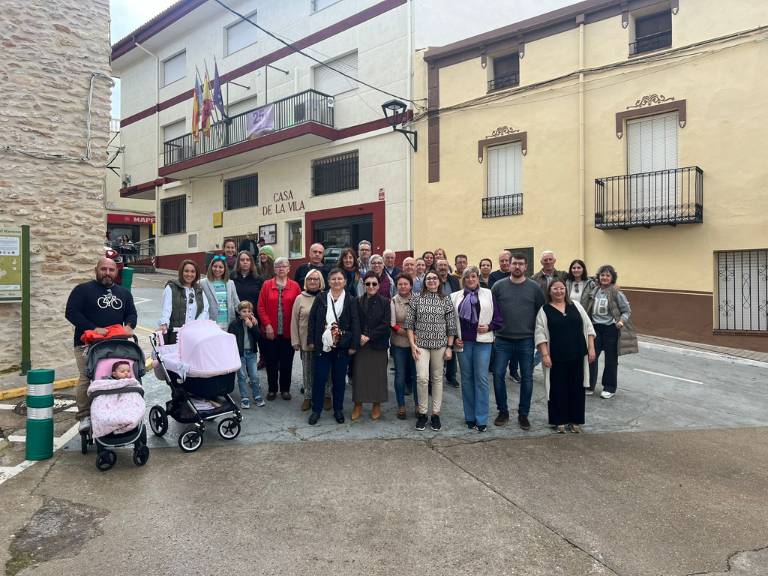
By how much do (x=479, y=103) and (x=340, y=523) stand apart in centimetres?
1297

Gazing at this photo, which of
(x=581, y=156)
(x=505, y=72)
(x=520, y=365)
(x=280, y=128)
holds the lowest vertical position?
(x=520, y=365)

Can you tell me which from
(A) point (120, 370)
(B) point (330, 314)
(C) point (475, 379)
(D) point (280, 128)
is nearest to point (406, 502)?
(C) point (475, 379)

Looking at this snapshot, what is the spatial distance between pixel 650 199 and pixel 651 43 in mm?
3696

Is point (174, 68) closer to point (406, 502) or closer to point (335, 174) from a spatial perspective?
point (335, 174)

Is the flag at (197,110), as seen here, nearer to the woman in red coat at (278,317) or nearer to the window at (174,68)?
→ the window at (174,68)

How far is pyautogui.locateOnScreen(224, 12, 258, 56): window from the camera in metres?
20.2

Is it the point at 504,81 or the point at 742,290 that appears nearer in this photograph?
the point at 742,290

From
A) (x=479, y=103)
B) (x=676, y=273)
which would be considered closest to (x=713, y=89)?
(x=676, y=273)

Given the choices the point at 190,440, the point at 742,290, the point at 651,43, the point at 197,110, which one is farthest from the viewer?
the point at 197,110

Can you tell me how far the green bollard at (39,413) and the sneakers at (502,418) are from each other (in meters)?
4.57

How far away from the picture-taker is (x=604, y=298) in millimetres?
7125

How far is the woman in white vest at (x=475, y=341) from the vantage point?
5.76m

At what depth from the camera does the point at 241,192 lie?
2061cm

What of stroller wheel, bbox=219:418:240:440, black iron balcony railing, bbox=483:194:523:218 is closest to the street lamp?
black iron balcony railing, bbox=483:194:523:218
